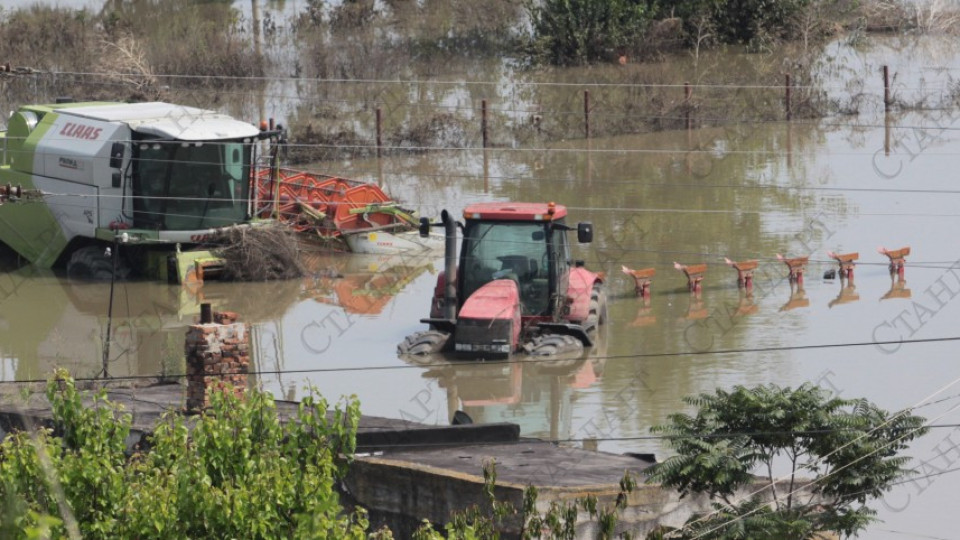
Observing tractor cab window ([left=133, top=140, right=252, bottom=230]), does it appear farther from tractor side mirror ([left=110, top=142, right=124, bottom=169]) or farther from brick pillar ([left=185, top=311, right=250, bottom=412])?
brick pillar ([left=185, top=311, right=250, bottom=412])

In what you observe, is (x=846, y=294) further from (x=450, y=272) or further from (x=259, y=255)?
(x=259, y=255)

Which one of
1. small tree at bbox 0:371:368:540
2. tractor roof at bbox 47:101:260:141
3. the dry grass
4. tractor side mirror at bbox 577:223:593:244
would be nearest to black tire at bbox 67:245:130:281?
the dry grass

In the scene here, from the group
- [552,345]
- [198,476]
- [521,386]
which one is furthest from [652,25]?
[198,476]

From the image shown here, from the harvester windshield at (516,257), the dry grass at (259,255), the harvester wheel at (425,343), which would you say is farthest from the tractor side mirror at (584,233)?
the dry grass at (259,255)

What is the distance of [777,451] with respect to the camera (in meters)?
12.6

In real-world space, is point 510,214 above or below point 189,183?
below

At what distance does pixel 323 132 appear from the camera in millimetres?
37000

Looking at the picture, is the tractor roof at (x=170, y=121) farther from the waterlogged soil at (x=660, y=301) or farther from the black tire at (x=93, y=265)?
the waterlogged soil at (x=660, y=301)

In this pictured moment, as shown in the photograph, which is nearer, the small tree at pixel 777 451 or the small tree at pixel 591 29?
the small tree at pixel 777 451

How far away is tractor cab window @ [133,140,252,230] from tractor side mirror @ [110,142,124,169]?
0.31 metres

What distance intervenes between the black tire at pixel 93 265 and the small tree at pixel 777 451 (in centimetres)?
1609

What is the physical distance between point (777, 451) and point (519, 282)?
28.8ft

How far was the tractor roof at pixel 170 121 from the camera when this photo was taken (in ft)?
87.1

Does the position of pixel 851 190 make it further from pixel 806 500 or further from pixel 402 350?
pixel 806 500
